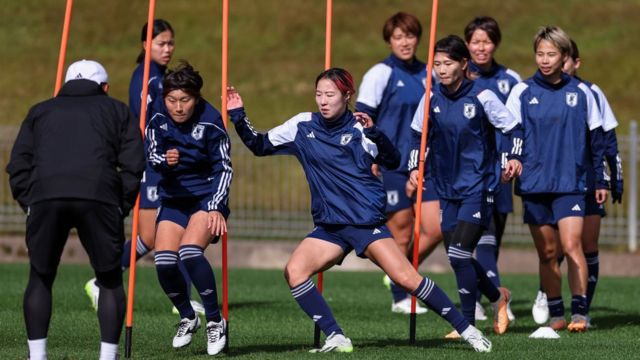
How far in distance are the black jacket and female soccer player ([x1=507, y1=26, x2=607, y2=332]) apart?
13.3 feet

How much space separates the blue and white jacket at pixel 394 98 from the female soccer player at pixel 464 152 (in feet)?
6.18

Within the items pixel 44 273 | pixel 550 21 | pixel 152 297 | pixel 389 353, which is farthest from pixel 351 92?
pixel 550 21

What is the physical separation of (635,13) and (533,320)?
99.8 ft

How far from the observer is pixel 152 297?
15.2 meters

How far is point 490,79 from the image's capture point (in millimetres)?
13133

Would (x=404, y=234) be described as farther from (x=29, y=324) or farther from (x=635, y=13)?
(x=635, y=13)

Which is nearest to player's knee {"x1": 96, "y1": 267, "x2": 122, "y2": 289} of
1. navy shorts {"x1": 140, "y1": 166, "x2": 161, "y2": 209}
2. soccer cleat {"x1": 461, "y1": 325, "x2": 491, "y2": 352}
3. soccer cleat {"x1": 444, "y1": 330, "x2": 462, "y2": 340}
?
soccer cleat {"x1": 461, "y1": 325, "x2": 491, "y2": 352}

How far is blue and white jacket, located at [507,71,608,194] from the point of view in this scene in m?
11.9

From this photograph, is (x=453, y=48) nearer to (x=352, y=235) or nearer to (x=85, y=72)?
(x=352, y=235)

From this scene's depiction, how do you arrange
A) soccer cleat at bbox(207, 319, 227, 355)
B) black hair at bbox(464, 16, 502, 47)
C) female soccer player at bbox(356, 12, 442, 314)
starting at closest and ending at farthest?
soccer cleat at bbox(207, 319, 227, 355) < black hair at bbox(464, 16, 502, 47) < female soccer player at bbox(356, 12, 442, 314)

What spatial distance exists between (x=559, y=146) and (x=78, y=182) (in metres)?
4.58

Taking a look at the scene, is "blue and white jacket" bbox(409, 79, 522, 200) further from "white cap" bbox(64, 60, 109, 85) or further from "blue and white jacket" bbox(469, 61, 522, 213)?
"white cap" bbox(64, 60, 109, 85)

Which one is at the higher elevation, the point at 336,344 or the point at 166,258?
the point at 166,258

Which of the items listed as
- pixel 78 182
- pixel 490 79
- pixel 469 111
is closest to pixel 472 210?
pixel 469 111
